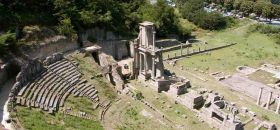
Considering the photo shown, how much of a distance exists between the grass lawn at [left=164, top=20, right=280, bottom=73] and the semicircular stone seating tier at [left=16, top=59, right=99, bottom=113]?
16660 millimetres

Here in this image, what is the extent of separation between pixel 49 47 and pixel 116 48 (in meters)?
10.8

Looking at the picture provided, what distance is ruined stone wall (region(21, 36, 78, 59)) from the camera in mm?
35475

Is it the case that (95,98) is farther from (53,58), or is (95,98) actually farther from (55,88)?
(53,58)

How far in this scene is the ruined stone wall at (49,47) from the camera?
35475 mm

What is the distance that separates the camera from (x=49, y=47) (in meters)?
37.8

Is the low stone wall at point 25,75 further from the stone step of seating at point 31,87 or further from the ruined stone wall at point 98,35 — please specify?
the ruined stone wall at point 98,35

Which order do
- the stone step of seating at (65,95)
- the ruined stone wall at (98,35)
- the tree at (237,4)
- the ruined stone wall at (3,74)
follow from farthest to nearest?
1. the tree at (237,4)
2. the ruined stone wall at (98,35)
3. the stone step of seating at (65,95)
4. the ruined stone wall at (3,74)

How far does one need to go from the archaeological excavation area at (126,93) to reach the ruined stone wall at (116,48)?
0.56 feet

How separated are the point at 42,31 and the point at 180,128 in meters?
18.2

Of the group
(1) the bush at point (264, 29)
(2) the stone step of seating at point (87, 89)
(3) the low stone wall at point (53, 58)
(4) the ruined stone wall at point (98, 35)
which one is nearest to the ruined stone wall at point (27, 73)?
(3) the low stone wall at point (53, 58)

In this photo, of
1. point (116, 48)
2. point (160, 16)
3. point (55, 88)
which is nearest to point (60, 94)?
point (55, 88)

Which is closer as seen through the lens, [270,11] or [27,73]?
[27,73]

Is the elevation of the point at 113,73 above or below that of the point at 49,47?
below

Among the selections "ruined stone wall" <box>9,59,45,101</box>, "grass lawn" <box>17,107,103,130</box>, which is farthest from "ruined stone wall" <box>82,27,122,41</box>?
"grass lawn" <box>17,107,103,130</box>
